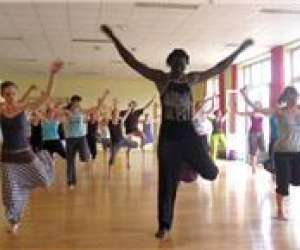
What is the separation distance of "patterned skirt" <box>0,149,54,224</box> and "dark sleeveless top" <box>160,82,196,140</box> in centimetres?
113

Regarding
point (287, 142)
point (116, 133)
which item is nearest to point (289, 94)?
point (287, 142)

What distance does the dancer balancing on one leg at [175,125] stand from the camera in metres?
4.42

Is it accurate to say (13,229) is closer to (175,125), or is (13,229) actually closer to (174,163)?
(174,163)

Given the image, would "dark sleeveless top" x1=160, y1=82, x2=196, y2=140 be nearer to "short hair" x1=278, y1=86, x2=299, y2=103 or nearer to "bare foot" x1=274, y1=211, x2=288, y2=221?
"short hair" x1=278, y1=86, x2=299, y2=103

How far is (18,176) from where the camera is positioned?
471 centimetres

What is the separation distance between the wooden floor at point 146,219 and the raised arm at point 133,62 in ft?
4.42

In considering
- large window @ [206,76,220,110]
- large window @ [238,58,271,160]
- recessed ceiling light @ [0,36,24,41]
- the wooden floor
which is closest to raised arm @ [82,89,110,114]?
the wooden floor

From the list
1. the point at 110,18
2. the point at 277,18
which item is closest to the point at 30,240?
the point at 110,18

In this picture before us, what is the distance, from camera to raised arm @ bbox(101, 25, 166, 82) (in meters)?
4.45

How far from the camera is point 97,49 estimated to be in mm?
12789

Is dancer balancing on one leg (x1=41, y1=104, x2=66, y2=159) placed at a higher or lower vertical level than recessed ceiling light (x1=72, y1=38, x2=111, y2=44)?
lower

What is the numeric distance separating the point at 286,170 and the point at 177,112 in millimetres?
1510

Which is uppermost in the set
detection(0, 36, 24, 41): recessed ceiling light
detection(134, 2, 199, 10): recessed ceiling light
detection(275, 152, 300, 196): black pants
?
detection(0, 36, 24, 41): recessed ceiling light

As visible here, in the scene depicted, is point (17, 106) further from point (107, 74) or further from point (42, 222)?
point (107, 74)
